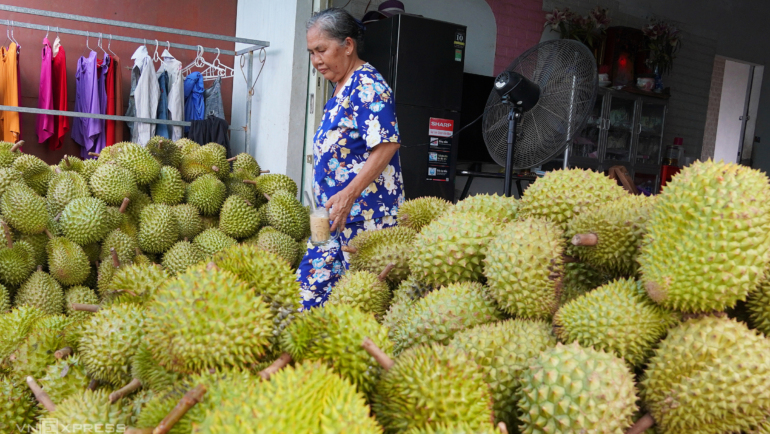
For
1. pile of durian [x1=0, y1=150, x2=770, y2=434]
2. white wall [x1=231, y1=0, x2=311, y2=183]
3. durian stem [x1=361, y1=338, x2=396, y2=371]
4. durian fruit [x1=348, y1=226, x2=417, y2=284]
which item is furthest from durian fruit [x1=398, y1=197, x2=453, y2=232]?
white wall [x1=231, y1=0, x2=311, y2=183]

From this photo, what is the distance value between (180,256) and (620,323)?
100 inches

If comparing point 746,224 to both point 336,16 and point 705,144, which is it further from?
point 705,144

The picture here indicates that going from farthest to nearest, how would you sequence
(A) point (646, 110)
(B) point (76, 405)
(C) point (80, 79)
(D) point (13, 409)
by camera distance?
(A) point (646, 110) → (C) point (80, 79) → (D) point (13, 409) → (B) point (76, 405)

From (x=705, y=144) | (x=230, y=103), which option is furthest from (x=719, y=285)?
(x=705, y=144)

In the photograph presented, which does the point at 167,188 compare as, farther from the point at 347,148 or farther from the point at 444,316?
the point at 444,316

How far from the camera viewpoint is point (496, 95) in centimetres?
308

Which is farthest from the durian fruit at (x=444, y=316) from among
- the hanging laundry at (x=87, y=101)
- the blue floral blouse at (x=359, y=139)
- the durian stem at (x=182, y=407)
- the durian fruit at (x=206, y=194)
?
the hanging laundry at (x=87, y=101)

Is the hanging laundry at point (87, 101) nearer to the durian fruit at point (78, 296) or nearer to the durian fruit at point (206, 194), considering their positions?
the durian fruit at point (206, 194)

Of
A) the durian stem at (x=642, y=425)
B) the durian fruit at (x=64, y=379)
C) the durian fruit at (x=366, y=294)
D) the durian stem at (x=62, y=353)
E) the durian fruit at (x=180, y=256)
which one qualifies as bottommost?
the durian fruit at (x=180, y=256)

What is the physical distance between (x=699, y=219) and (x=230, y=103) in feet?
21.2

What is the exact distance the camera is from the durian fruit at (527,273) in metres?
1.09

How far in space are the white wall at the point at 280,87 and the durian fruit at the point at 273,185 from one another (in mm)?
1399

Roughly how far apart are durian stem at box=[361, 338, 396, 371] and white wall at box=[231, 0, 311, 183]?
4256 mm

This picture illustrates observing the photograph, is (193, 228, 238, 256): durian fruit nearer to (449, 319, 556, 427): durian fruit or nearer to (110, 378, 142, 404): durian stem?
(110, 378, 142, 404): durian stem
